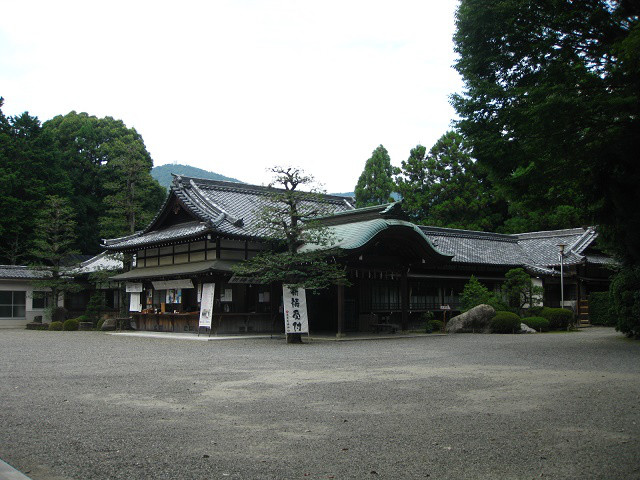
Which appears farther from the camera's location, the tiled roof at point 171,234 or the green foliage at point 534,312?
the green foliage at point 534,312

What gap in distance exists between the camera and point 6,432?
20.3 feet

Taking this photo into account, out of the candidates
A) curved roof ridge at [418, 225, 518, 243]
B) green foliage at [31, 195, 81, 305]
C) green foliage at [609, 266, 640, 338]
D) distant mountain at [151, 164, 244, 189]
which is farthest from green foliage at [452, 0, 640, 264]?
distant mountain at [151, 164, 244, 189]

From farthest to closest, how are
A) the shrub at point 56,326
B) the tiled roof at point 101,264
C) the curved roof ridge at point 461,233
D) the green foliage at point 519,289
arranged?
the tiled roof at point 101,264, the curved roof ridge at point 461,233, the shrub at point 56,326, the green foliage at point 519,289

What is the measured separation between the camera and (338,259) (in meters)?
21.9

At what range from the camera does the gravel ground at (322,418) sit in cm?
507

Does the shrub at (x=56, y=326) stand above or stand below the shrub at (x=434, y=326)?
below

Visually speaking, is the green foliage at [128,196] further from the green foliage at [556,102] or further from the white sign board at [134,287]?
the green foliage at [556,102]

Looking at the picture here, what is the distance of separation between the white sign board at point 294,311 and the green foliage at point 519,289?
1205 cm

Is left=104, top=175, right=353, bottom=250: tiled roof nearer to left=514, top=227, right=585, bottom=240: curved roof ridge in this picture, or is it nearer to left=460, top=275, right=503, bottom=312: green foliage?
left=460, top=275, right=503, bottom=312: green foliage

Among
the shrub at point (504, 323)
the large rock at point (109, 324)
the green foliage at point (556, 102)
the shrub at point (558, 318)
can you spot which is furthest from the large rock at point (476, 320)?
the large rock at point (109, 324)

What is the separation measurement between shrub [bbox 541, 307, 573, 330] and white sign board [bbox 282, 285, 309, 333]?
1286cm

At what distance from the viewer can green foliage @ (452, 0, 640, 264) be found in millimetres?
8688

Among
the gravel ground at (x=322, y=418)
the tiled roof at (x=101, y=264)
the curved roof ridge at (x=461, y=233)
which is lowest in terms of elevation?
the gravel ground at (x=322, y=418)

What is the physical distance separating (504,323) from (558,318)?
4.32 meters
